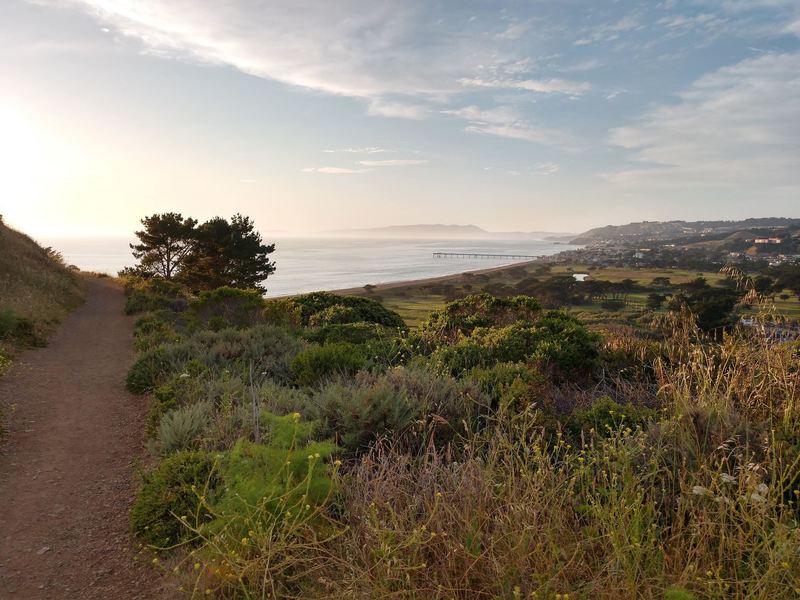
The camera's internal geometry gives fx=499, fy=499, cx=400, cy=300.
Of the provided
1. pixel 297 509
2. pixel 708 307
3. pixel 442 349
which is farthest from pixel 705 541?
pixel 708 307

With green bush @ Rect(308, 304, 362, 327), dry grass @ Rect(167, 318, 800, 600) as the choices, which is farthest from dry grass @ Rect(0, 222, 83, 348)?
dry grass @ Rect(167, 318, 800, 600)

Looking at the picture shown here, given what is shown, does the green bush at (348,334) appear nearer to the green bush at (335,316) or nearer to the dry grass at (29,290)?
the green bush at (335,316)

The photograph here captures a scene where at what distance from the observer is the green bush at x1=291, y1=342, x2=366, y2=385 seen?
26.1 feet

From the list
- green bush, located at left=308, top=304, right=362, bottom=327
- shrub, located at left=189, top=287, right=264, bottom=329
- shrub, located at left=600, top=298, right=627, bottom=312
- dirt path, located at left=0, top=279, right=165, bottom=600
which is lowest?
shrub, located at left=600, top=298, right=627, bottom=312

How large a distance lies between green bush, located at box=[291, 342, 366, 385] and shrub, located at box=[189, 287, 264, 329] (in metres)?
7.73

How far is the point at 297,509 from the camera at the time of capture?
3.26 metres

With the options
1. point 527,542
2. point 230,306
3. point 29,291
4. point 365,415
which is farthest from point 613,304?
point 527,542

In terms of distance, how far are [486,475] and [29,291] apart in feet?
66.3

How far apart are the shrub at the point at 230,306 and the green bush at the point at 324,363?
25.4 ft

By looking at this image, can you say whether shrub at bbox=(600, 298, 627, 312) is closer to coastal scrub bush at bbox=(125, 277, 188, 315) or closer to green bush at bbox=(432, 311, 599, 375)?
green bush at bbox=(432, 311, 599, 375)

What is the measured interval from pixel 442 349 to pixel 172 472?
5020 mm

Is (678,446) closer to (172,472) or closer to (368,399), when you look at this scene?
(368,399)

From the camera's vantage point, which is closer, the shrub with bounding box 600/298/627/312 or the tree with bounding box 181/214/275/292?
the shrub with bounding box 600/298/627/312

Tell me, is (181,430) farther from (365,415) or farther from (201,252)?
(201,252)
